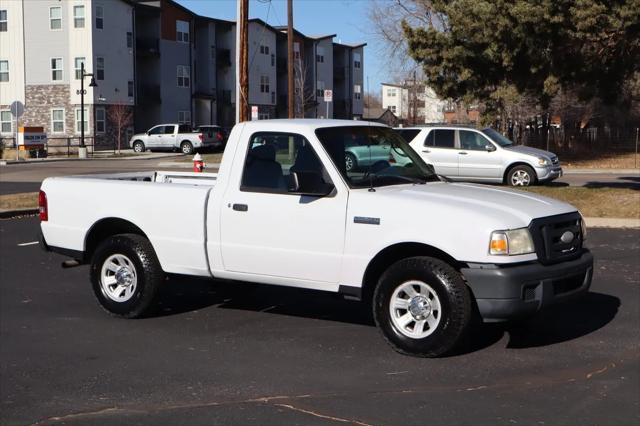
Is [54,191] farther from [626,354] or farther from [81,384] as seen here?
[626,354]

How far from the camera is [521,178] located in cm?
2136

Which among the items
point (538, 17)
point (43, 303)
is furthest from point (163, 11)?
point (43, 303)

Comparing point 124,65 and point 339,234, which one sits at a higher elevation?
point 124,65

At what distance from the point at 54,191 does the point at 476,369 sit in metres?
4.61

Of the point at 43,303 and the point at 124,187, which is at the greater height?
the point at 124,187

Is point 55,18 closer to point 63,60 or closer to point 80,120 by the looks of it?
point 63,60

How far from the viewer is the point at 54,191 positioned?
27.2ft

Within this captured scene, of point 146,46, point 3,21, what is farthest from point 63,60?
point 146,46

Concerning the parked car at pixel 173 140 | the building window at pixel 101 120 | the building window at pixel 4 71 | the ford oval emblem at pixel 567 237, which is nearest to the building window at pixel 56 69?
the building window at pixel 101 120

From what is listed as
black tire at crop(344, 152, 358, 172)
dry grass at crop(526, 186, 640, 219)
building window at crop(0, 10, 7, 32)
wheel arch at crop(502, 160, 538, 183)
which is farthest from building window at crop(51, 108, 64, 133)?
black tire at crop(344, 152, 358, 172)

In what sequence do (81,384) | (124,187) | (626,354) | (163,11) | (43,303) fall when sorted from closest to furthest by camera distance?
1. (81,384)
2. (626,354)
3. (124,187)
4. (43,303)
5. (163,11)

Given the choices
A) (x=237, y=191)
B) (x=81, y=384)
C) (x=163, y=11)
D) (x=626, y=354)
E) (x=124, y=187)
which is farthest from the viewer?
(x=163, y=11)

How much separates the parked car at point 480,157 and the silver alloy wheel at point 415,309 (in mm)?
15303

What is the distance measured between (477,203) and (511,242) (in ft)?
1.60
